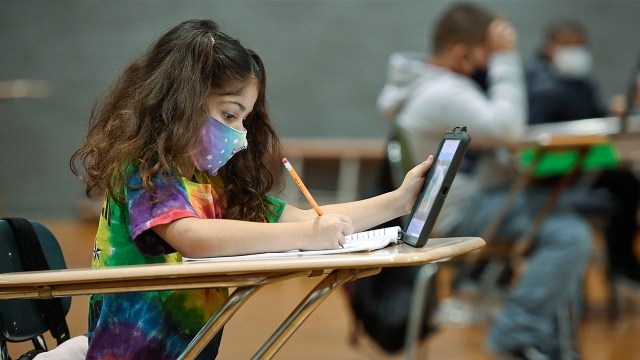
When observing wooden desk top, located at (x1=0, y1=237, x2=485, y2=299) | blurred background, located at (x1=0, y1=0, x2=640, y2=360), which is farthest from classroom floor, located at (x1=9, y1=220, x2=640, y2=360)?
blurred background, located at (x1=0, y1=0, x2=640, y2=360)

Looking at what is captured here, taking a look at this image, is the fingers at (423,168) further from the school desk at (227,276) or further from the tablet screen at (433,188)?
the school desk at (227,276)

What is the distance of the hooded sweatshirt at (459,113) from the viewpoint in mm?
2811

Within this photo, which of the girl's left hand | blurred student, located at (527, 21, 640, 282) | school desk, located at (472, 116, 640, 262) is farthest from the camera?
blurred student, located at (527, 21, 640, 282)

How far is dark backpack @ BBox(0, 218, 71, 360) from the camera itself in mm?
1448

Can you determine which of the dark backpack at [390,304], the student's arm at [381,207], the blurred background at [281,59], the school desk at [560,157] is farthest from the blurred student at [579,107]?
the student's arm at [381,207]

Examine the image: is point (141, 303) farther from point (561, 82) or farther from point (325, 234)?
point (561, 82)

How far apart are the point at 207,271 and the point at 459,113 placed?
6.06ft

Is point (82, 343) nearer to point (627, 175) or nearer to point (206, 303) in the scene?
point (206, 303)

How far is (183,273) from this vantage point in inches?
42.9

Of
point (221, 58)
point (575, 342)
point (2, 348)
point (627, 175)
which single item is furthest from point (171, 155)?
point (627, 175)

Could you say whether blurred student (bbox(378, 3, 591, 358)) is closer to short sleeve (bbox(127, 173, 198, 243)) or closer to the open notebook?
the open notebook

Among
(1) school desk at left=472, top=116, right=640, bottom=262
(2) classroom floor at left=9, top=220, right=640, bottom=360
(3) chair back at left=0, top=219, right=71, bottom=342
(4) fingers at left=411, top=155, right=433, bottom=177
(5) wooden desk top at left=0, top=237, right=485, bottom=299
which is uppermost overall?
(5) wooden desk top at left=0, top=237, right=485, bottom=299

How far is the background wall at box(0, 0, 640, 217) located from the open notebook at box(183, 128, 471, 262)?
494 cm

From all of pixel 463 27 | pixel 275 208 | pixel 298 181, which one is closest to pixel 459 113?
pixel 463 27
